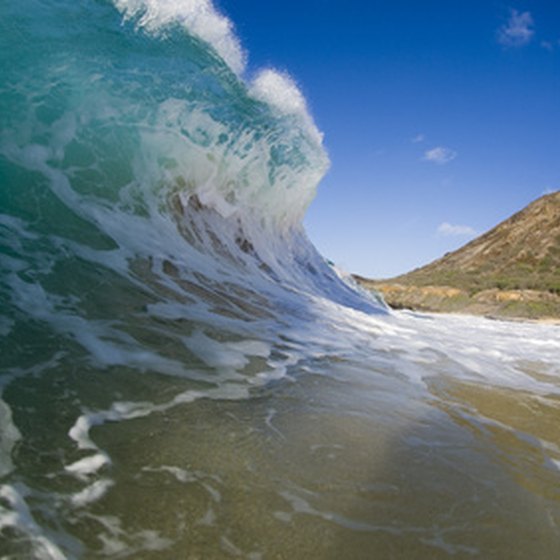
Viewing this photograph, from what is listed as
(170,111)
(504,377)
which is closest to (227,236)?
(170,111)

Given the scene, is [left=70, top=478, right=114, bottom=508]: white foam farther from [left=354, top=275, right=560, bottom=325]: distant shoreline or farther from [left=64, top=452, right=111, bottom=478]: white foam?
[left=354, top=275, right=560, bottom=325]: distant shoreline

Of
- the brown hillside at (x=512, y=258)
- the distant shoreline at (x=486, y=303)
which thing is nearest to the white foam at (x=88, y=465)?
the distant shoreline at (x=486, y=303)

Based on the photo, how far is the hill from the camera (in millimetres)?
28828

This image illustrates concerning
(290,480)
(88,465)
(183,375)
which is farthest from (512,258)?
A: (88,465)

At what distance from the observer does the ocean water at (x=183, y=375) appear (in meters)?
1.60

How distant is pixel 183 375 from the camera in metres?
3.11

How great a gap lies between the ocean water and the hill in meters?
22.1

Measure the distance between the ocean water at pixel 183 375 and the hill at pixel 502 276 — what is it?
72.6ft

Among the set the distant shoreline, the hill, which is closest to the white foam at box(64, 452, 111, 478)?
the distant shoreline

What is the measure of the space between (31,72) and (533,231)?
49.2 metres

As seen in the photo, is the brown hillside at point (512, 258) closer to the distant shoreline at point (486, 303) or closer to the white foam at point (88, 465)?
the distant shoreline at point (486, 303)

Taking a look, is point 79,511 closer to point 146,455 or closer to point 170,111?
point 146,455

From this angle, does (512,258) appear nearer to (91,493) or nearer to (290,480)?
(290,480)

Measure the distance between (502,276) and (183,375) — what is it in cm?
3927
